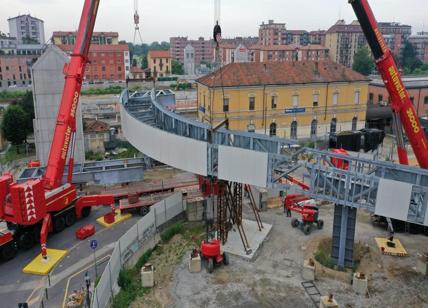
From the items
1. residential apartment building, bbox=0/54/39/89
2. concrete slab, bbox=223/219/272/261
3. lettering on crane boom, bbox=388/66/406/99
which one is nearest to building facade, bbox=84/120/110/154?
concrete slab, bbox=223/219/272/261

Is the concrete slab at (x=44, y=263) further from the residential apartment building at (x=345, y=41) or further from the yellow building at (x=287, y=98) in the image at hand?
the residential apartment building at (x=345, y=41)

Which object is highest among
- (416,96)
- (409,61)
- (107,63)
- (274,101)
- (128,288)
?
(409,61)

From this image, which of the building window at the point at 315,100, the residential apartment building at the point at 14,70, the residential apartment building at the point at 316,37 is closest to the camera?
the building window at the point at 315,100

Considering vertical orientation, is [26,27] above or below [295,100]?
above

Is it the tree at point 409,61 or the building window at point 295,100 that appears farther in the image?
the tree at point 409,61

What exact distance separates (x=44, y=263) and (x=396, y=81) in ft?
68.4

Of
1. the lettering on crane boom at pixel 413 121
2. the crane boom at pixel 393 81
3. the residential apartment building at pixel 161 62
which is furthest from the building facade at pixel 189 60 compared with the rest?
the lettering on crane boom at pixel 413 121

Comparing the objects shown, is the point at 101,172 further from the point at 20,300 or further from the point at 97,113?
the point at 97,113

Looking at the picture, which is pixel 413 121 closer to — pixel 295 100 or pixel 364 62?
pixel 295 100

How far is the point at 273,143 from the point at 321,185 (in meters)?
3.27

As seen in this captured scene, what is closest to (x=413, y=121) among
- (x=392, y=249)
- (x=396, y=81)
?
(x=396, y=81)

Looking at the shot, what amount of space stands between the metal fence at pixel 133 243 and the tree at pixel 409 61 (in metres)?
117

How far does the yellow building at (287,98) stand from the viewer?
43312 millimetres

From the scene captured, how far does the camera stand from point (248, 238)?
2327 cm
